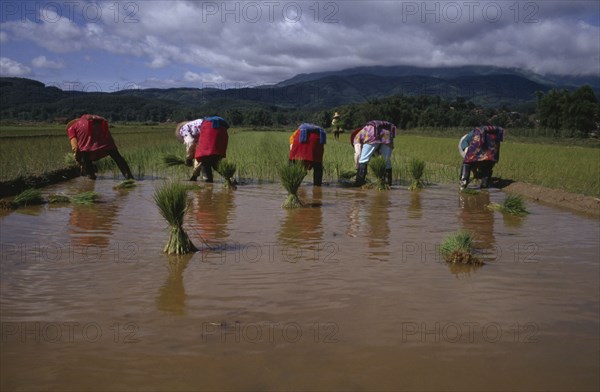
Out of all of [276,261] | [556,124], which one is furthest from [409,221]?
[556,124]

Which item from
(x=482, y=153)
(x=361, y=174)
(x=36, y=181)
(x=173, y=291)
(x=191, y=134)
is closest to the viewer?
(x=173, y=291)

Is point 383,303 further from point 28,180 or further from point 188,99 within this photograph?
point 188,99

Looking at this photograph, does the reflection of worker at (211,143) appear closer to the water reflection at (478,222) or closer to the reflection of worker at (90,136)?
the reflection of worker at (90,136)

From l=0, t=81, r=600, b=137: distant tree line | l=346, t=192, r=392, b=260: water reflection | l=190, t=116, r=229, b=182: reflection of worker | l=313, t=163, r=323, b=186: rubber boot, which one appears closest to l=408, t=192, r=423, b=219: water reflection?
l=346, t=192, r=392, b=260: water reflection

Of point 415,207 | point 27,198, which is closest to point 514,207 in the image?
point 415,207

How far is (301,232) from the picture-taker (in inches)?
229

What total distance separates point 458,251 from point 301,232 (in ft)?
5.94

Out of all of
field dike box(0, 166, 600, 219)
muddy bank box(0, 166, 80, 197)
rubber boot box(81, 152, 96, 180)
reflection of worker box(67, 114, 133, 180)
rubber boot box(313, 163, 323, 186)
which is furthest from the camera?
rubber boot box(81, 152, 96, 180)

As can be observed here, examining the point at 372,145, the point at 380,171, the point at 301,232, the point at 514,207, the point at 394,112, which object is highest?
the point at 394,112

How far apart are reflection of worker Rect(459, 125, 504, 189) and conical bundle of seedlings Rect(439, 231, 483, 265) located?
5.63 m

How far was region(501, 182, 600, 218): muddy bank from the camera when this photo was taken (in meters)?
7.52

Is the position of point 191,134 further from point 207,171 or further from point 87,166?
point 87,166

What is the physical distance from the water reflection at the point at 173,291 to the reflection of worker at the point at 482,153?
7.03 meters

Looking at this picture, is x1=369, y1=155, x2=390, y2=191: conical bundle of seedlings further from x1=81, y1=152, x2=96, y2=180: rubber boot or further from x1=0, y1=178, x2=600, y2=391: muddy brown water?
x1=81, y1=152, x2=96, y2=180: rubber boot
